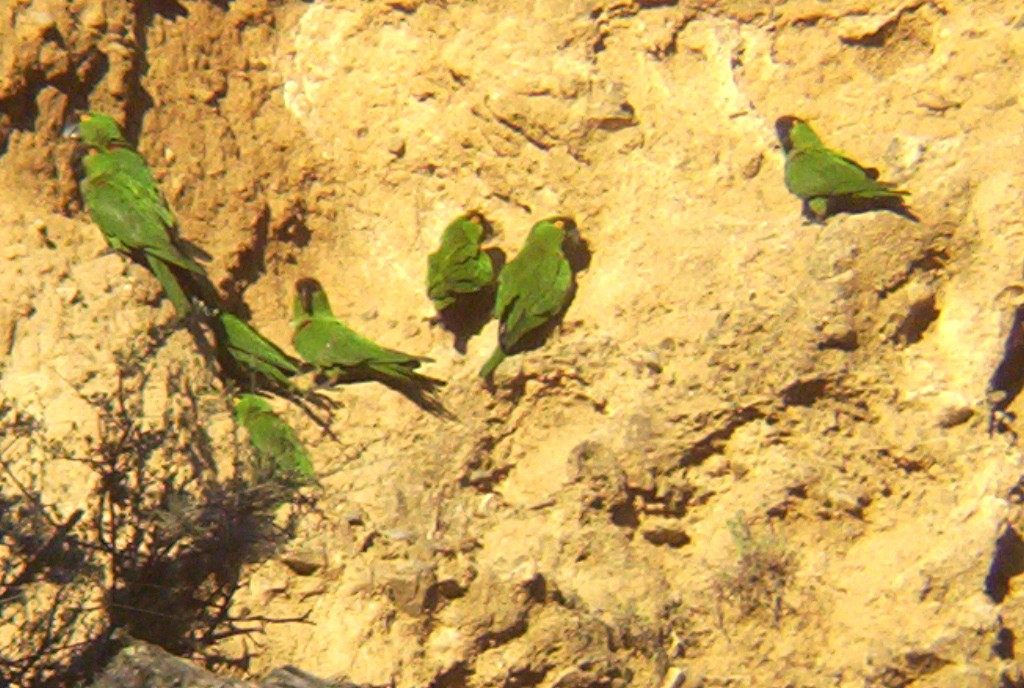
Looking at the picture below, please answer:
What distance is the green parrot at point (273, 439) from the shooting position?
440 centimetres

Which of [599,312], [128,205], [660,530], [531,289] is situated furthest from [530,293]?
[128,205]

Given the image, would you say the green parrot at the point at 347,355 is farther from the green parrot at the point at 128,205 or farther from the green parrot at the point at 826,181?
the green parrot at the point at 826,181

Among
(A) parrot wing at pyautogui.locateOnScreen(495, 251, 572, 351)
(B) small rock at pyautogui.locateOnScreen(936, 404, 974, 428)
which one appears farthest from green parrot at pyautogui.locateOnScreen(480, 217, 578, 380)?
(B) small rock at pyautogui.locateOnScreen(936, 404, 974, 428)

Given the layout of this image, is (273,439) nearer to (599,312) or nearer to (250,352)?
(250,352)

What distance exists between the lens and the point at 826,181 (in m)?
4.67

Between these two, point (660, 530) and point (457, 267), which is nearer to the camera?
point (660, 530)

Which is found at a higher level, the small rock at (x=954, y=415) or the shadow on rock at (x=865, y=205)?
the shadow on rock at (x=865, y=205)

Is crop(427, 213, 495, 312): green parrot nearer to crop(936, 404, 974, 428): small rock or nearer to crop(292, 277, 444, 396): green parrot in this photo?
crop(292, 277, 444, 396): green parrot

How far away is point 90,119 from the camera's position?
476 centimetres

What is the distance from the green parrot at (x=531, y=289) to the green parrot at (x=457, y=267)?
0.25 ft

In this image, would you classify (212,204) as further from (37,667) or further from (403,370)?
(37,667)

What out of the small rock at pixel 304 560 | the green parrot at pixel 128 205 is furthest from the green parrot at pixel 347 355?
the small rock at pixel 304 560

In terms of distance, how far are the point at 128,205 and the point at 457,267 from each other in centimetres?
102

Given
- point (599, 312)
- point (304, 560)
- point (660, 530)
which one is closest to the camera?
point (304, 560)
